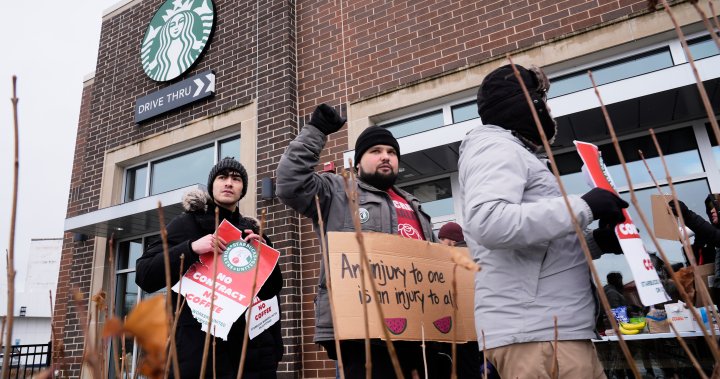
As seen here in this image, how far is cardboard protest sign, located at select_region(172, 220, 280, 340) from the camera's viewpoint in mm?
2109

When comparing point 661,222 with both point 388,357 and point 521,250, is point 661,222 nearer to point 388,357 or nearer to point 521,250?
point 521,250

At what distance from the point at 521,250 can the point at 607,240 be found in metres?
0.35

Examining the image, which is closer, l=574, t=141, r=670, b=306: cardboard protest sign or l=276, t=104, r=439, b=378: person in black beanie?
l=574, t=141, r=670, b=306: cardboard protest sign

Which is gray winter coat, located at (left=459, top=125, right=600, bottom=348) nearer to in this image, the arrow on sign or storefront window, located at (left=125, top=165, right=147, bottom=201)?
the arrow on sign

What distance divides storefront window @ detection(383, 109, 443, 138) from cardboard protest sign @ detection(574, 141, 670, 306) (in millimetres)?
3795

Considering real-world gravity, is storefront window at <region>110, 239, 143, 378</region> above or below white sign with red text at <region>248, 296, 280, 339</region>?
above

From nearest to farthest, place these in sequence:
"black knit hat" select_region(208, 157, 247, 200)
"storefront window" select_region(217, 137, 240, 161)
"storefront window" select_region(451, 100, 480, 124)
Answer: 1. "black knit hat" select_region(208, 157, 247, 200)
2. "storefront window" select_region(451, 100, 480, 124)
3. "storefront window" select_region(217, 137, 240, 161)

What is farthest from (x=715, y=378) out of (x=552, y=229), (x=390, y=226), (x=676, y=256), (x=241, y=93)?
(x=241, y=93)

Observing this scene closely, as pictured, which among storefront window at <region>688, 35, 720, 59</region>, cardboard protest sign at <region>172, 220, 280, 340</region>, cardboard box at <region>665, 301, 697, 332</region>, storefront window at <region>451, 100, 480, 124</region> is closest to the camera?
cardboard protest sign at <region>172, 220, 280, 340</region>

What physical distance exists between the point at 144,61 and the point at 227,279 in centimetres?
651

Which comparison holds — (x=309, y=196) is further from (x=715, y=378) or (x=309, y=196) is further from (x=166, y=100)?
(x=166, y=100)

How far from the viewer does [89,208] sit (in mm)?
7465

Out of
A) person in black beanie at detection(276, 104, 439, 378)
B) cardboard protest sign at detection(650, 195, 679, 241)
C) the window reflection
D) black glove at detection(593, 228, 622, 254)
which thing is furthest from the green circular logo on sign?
the window reflection

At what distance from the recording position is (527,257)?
4.84ft
